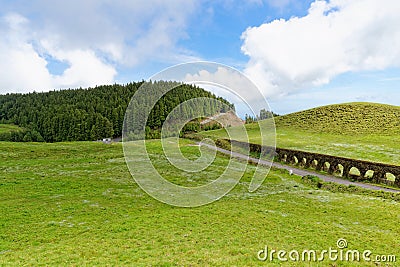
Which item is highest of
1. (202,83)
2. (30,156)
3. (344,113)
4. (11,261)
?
(344,113)

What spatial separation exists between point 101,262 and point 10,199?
1522 centimetres

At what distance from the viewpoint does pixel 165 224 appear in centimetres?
1805

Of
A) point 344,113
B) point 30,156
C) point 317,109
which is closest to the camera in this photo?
point 30,156

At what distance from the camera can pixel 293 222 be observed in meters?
19.2

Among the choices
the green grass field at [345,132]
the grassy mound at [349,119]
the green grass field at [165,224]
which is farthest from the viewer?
the grassy mound at [349,119]

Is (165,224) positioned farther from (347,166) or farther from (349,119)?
(349,119)

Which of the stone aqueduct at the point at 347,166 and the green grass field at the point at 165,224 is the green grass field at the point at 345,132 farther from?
the green grass field at the point at 165,224

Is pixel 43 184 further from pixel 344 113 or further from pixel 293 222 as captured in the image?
pixel 344 113

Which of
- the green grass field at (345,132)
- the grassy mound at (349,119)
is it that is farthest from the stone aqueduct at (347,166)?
the grassy mound at (349,119)

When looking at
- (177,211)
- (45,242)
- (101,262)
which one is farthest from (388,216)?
(45,242)

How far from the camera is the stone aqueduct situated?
35.3m

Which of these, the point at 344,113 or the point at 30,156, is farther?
the point at 344,113

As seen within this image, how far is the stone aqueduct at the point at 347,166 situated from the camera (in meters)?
35.3

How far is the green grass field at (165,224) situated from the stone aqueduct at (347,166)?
9.18m
